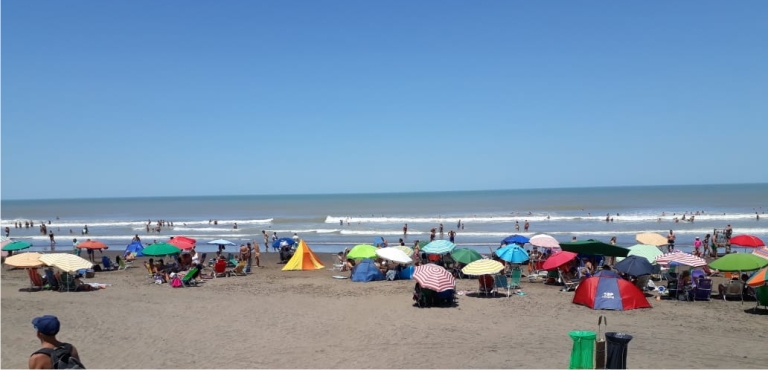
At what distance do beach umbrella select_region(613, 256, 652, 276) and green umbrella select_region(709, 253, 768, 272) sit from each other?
1.65 meters

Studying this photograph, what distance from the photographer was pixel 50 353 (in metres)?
4.24

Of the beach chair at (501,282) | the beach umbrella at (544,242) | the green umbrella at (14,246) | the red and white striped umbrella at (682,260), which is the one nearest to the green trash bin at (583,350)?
the beach chair at (501,282)

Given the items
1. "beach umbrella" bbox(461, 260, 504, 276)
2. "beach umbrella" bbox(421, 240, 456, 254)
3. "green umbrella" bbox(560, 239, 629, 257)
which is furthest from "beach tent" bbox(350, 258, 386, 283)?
"green umbrella" bbox(560, 239, 629, 257)

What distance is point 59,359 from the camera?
4223 mm

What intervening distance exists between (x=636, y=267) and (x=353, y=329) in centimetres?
821

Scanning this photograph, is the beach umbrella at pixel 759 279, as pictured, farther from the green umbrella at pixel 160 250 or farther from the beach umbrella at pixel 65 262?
the beach umbrella at pixel 65 262

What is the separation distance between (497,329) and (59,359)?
8.49 m

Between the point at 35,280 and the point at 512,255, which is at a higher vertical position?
the point at 512,255

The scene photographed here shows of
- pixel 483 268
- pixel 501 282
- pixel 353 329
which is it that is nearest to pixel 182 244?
pixel 353 329

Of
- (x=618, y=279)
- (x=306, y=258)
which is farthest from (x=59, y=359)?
(x=306, y=258)

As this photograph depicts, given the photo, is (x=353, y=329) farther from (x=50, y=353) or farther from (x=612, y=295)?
(x=50, y=353)

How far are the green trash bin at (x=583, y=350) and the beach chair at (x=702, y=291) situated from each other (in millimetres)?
8182

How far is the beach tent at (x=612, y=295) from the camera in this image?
12.5 metres

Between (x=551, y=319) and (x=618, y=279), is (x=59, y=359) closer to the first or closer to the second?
(x=551, y=319)
